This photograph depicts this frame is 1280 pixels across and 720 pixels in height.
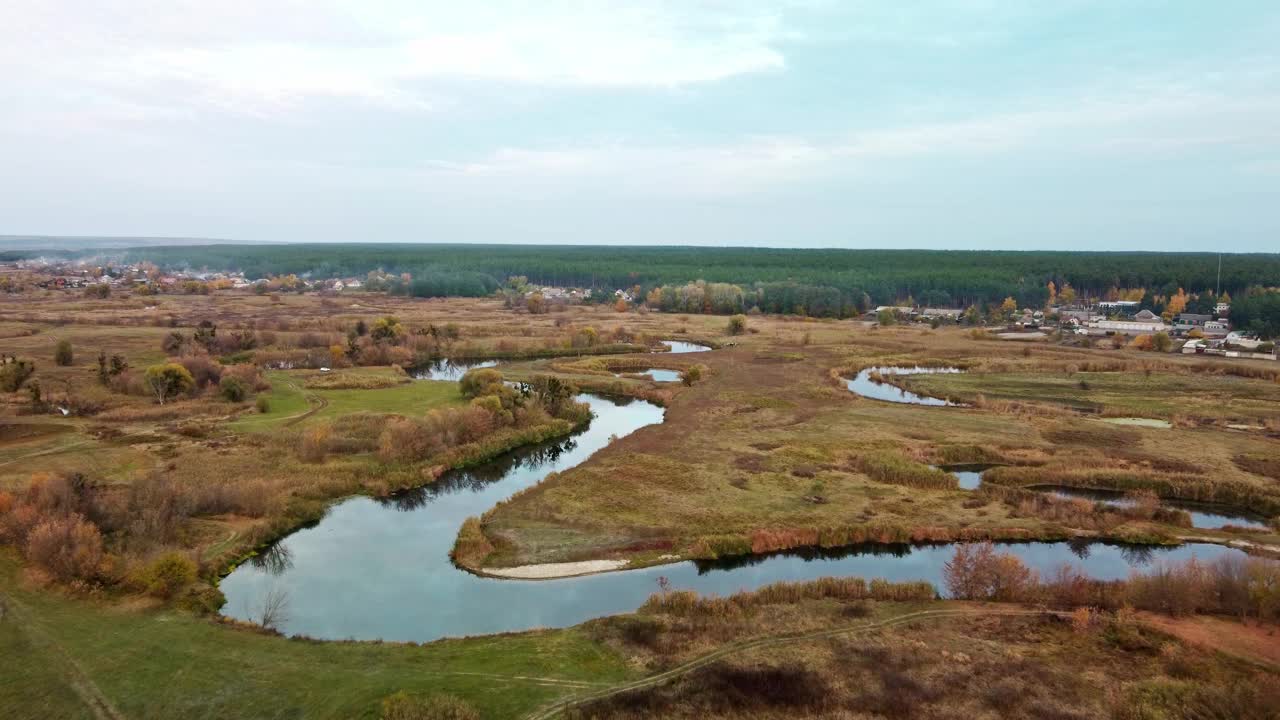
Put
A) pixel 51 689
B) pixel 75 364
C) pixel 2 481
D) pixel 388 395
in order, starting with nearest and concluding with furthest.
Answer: pixel 51 689, pixel 2 481, pixel 388 395, pixel 75 364

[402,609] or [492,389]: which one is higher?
[492,389]

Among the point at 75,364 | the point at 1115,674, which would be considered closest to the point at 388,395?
the point at 75,364

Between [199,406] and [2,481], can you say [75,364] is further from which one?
[2,481]

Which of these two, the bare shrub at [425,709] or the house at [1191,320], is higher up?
the house at [1191,320]

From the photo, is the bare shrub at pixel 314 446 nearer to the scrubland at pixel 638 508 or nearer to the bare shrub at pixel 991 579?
the scrubland at pixel 638 508

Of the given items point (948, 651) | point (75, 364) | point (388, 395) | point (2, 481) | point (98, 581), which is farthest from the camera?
point (75, 364)

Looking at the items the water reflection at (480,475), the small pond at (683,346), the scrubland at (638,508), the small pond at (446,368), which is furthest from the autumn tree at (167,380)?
the small pond at (683,346)

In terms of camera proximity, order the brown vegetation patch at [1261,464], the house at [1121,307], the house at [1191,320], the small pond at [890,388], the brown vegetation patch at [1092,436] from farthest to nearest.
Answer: the house at [1121,307], the house at [1191,320], the small pond at [890,388], the brown vegetation patch at [1092,436], the brown vegetation patch at [1261,464]
